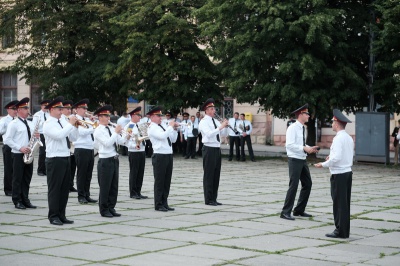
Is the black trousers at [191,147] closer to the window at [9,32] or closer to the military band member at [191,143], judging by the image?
the military band member at [191,143]

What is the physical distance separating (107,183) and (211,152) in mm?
3268

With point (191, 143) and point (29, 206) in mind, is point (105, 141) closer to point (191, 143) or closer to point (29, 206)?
point (29, 206)

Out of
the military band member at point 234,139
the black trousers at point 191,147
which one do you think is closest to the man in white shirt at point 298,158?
the military band member at point 234,139

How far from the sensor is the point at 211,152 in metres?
17.9

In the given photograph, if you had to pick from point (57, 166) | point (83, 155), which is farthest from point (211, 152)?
point (57, 166)

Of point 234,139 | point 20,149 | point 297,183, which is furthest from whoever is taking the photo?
point 234,139

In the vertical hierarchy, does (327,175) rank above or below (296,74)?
below

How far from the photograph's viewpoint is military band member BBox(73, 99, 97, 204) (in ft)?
57.8

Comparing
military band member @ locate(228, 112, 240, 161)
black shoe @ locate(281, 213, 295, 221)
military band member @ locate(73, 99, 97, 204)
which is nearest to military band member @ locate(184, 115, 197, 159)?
military band member @ locate(228, 112, 240, 161)

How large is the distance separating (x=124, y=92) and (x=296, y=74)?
11.2 metres

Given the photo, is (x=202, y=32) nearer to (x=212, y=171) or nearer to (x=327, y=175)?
(x=327, y=175)

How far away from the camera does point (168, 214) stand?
15.7m

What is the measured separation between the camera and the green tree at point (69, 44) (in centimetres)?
3994

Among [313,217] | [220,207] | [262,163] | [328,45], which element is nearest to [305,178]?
[313,217]
